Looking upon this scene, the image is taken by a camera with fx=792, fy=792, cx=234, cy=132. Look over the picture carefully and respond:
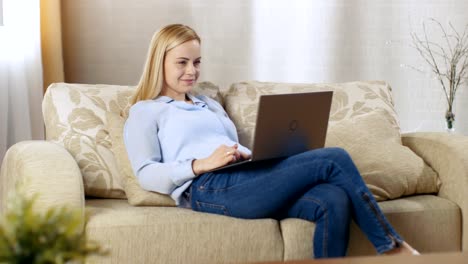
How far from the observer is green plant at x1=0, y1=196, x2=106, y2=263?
0.99 meters

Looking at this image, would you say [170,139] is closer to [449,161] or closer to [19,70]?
[449,161]

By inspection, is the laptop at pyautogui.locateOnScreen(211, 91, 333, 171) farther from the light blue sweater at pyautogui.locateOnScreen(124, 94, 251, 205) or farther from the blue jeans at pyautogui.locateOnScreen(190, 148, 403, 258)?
the light blue sweater at pyautogui.locateOnScreen(124, 94, 251, 205)

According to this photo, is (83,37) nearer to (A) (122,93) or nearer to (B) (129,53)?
(B) (129,53)

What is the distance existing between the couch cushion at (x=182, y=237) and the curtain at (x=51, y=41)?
129 cm

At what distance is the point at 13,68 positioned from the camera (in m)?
3.39

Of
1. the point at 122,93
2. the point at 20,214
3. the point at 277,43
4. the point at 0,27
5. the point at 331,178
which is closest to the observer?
the point at 20,214

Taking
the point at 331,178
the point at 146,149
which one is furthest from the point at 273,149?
the point at 146,149

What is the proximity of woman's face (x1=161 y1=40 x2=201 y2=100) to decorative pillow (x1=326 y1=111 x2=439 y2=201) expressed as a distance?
536 mm

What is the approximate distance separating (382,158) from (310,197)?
18.6 inches

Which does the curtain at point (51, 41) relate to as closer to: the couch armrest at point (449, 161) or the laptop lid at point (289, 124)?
the laptop lid at point (289, 124)

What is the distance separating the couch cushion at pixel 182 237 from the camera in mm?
2291

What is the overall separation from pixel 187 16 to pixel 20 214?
113 inches

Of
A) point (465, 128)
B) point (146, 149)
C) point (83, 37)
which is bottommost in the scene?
point (465, 128)

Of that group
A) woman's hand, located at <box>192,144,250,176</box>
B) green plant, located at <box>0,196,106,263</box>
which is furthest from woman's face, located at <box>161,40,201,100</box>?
green plant, located at <box>0,196,106,263</box>
